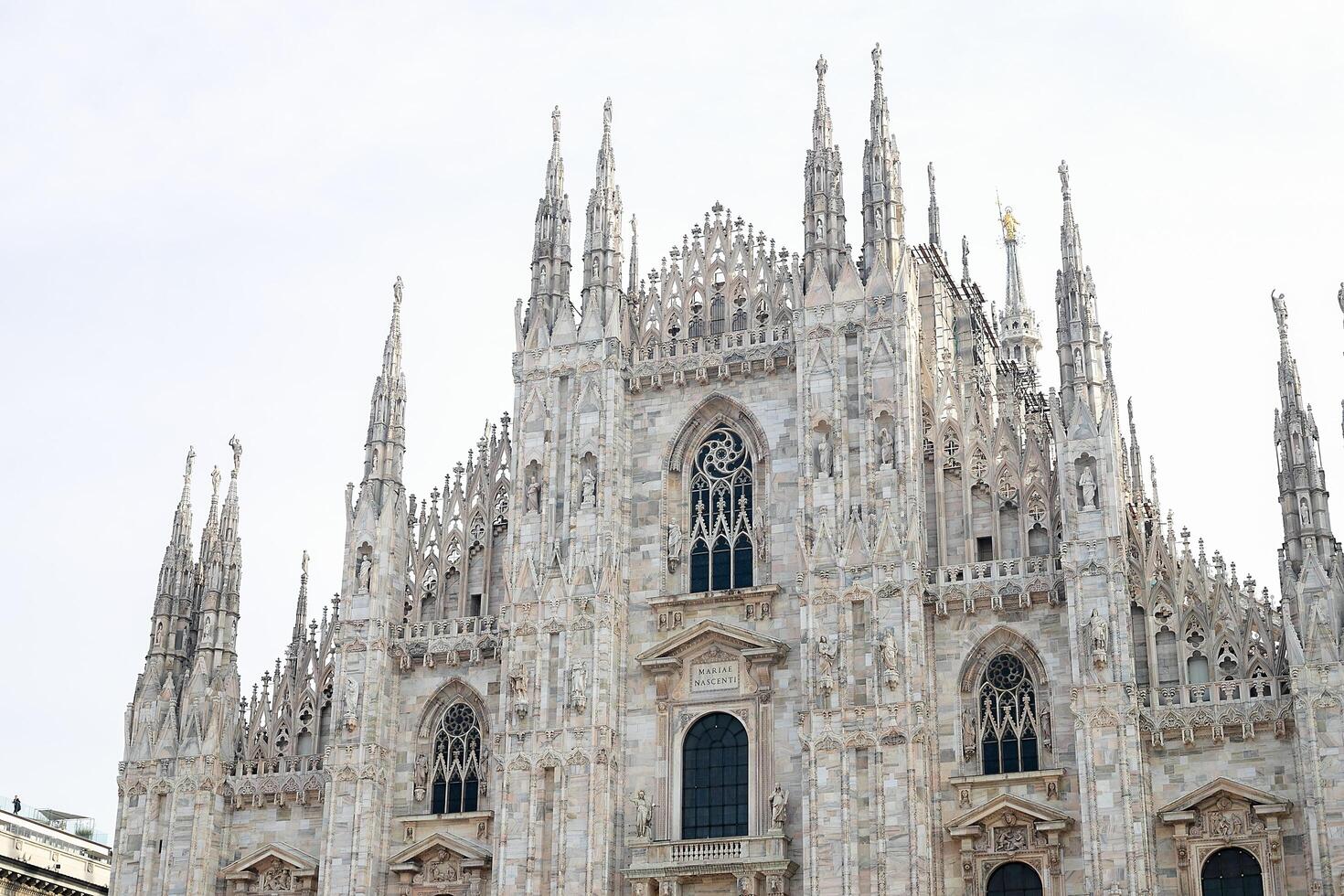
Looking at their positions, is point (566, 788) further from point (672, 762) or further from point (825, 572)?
point (825, 572)

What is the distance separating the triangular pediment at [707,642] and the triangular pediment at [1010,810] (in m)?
4.99

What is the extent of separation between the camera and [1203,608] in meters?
32.4

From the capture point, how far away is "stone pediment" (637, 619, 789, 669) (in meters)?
34.5

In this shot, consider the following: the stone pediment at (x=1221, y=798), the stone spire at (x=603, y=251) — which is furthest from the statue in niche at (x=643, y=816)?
the stone spire at (x=603, y=251)

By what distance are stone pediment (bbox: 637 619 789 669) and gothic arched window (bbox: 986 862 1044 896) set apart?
6.00 metres

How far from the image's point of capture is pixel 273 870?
37000 millimetres

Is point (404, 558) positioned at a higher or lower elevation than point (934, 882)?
higher

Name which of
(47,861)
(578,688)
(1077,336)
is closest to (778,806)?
(578,688)

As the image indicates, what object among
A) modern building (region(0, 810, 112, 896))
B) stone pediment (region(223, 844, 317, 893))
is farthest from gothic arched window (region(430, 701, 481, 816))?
modern building (region(0, 810, 112, 896))

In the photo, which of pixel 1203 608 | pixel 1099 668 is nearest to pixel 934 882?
pixel 1099 668

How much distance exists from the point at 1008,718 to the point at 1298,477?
7178 millimetres

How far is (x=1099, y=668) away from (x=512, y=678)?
11922mm

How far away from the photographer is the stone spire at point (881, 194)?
36812 millimetres

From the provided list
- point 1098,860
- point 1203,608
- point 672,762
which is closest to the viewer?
point 1098,860
